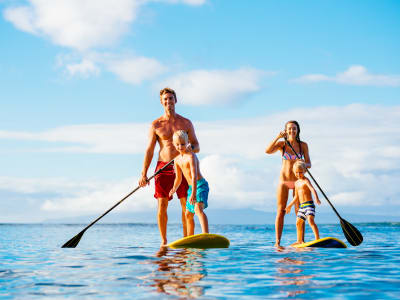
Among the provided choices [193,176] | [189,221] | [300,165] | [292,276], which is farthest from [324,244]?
[292,276]

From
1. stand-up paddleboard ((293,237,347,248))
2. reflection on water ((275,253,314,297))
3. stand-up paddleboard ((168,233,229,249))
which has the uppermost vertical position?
stand-up paddleboard ((168,233,229,249))

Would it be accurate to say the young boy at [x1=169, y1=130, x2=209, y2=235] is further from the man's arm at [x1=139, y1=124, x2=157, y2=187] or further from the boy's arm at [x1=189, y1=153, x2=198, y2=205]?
the man's arm at [x1=139, y1=124, x2=157, y2=187]

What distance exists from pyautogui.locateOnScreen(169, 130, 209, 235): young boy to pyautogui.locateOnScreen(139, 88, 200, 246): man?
502 mm

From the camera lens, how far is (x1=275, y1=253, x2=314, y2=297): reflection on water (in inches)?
165

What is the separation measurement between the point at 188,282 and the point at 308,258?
8.55 feet

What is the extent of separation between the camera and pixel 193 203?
762 cm

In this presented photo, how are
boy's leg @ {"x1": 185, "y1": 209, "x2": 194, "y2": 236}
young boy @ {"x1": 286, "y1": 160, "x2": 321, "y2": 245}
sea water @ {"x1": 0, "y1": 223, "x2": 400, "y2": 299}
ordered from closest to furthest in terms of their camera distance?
sea water @ {"x1": 0, "y1": 223, "x2": 400, "y2": 299}, boy's leg @ {"x1": 185, "y1": 209, "x2": 194, "y2": 236}, young boy @ {"x1": 286, "y1": 160, "x2": 321, "y2": 245}

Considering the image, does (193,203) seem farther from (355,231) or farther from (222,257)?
(355,231)

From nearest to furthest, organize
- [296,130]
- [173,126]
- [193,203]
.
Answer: [193,203], [173,126], [296,130]

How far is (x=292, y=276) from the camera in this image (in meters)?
4.94

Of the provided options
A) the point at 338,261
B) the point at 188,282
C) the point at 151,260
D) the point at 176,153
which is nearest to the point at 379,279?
the point at 338,261

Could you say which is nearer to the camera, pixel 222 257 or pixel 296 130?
pixel 222 257

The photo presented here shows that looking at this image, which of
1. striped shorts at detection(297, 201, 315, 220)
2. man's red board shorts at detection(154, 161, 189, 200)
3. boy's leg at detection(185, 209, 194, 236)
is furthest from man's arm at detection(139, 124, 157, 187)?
striped shorts at detection(297, 201, 315, 220)

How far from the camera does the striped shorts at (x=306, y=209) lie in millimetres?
8633
